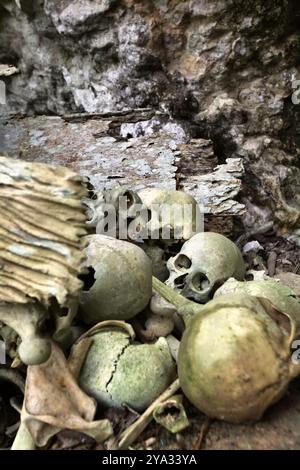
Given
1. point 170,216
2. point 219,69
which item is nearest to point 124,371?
point 170,216

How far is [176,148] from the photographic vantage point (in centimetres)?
225

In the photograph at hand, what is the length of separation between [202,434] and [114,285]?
36 cm

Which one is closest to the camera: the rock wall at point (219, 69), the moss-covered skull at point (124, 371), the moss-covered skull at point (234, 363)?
the moss-covered skull at point (234, 363)

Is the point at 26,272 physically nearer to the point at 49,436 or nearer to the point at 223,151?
the point at 49,436

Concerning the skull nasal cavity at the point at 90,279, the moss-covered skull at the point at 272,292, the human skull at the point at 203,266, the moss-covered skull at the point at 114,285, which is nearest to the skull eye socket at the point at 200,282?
the human skull at the point at 203,266

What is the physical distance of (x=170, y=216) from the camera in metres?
1.54

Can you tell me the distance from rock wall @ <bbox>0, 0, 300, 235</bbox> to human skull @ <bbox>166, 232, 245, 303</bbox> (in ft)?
2.30

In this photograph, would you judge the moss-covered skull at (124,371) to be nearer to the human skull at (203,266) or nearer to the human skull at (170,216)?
the human skull at (203,266)

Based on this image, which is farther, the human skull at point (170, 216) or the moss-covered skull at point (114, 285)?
the human skull at point (170, 216)

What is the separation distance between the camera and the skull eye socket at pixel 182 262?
1.44 m

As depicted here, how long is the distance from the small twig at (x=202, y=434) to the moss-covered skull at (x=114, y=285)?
1.00 ft

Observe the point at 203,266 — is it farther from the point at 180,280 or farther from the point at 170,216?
the point at 170,216

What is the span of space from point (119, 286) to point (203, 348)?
270mm

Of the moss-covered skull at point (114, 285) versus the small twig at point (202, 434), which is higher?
the moss-covered skull at point (114, 285)
